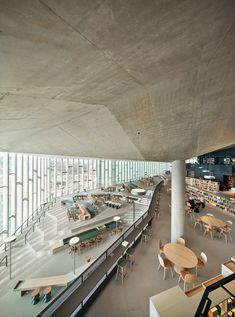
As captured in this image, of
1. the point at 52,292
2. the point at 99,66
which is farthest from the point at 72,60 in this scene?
the point at 52,292

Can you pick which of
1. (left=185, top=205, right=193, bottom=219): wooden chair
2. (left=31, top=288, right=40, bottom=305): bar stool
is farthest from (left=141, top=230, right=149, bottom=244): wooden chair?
(left=31, top=288, right=40, bottom=305): bar stool

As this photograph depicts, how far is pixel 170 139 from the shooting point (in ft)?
16.9

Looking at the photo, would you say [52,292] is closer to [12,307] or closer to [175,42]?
[12,307]

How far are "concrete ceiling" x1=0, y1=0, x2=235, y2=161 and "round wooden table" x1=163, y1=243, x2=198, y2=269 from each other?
4.72m

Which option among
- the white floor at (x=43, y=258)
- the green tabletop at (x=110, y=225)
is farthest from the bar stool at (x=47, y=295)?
the green tabletop at (x=110, y=225)

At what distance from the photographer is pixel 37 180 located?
1230 cm

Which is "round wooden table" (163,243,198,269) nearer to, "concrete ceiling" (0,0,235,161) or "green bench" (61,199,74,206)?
"concrete ceiling" (0,0,235,161)

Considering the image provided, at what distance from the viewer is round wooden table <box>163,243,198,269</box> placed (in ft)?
16.6

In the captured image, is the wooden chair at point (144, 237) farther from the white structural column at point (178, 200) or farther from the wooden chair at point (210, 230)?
the wooden chair at point (210, 230)

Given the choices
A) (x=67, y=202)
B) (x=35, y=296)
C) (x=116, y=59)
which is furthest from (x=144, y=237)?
(x=116, y=59)

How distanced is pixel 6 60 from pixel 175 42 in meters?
1.67

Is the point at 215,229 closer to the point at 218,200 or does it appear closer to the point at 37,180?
the point at 218,200

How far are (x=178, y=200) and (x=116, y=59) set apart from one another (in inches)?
288

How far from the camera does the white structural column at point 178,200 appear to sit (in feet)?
24.3
